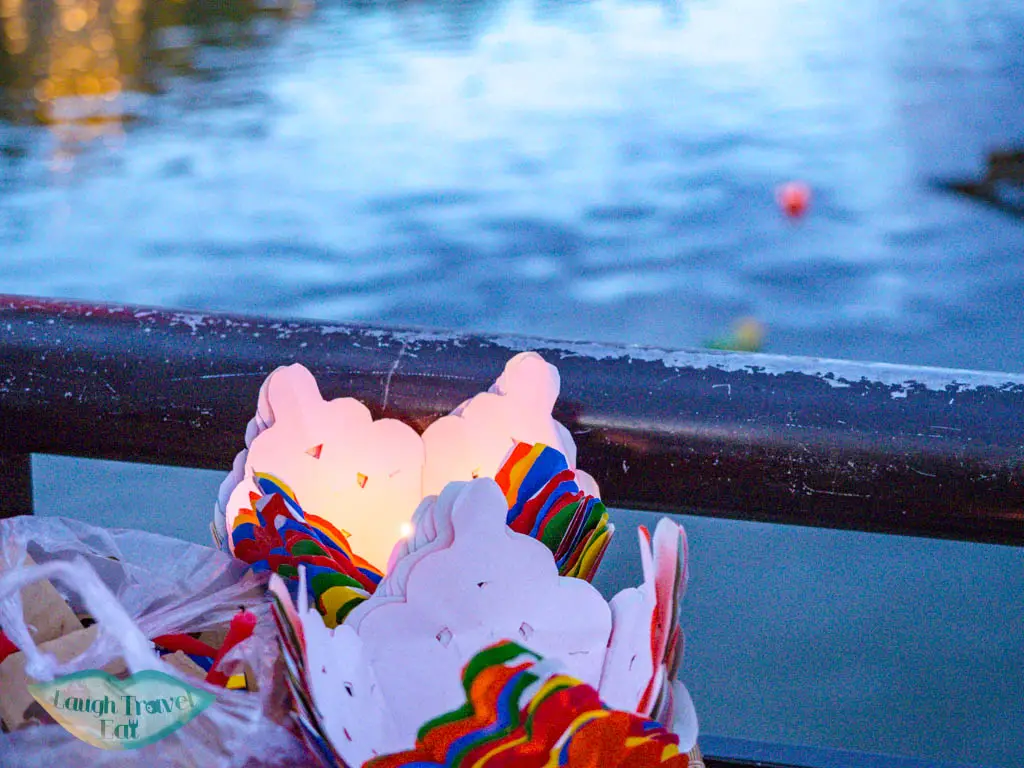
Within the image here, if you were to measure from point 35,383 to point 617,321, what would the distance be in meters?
2.35

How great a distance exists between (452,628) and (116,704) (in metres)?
0.15

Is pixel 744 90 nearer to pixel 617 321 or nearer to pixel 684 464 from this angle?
pixel 617 321

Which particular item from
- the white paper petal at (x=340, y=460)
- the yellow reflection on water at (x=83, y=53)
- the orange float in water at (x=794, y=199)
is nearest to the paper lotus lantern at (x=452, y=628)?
the white paper petal at (x=340, y=460)

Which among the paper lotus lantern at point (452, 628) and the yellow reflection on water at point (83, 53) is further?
the yellow reflection on water at point (83, 53)

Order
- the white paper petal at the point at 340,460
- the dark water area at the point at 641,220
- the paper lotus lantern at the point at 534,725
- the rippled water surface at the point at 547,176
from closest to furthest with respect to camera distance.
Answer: the paper lotus lantern at the point at 534,725, the white paper petal at the point at 340,460, the dark water area at the point at 641,220, the rippled water surface at the point at 547,176

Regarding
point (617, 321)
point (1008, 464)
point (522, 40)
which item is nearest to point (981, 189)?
point (617, 321)

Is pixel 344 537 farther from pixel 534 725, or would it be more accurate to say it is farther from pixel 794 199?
pixel 794 199

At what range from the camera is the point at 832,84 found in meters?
5.45

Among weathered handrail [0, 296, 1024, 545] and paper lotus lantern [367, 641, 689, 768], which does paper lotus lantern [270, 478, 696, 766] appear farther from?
weathered handrail [0, 296, 1024, 545]

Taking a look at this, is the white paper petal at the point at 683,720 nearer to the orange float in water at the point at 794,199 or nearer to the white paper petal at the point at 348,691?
the white paper petal at the point at 348,691

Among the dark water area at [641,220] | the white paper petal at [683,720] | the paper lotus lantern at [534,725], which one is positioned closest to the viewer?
the paper lotus lantern at [534,725]

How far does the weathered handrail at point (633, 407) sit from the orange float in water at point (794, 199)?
125 inches

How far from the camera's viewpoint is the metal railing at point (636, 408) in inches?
30.5

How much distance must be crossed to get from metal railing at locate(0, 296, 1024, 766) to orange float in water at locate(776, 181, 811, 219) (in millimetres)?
3160
